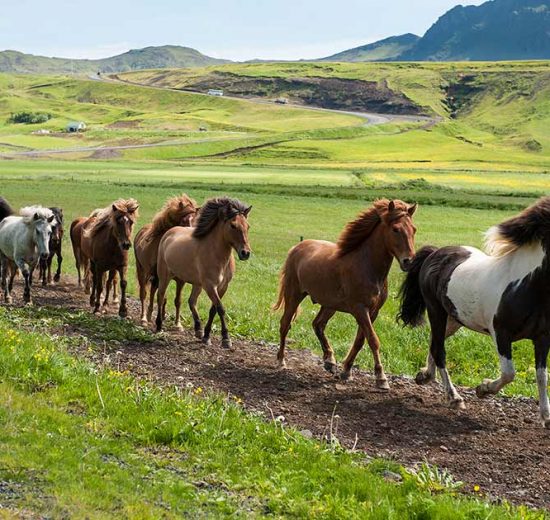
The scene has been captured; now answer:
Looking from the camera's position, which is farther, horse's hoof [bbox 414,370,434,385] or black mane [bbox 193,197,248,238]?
black mane [bbox 193,197,248,238]

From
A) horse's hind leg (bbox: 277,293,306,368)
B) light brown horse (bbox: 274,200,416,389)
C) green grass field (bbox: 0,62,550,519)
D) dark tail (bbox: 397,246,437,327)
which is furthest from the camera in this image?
horse's hind leg (bbox: 277,293,306,368)

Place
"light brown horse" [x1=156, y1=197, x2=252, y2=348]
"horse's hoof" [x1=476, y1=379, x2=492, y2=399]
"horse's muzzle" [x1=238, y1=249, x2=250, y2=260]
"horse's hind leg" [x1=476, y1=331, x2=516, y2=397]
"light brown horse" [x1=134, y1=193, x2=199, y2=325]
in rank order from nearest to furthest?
"horse's hind leg" [x1=476, y1=331, x2=516, y2=397] < "horse's hoof" [x1=476, y1=379, x2=492, y2=399] < "horse's muzzle" [x1=238, y1=249, x2=250, y2=260] < "light brown horse" [x1=156, y1=197, x2=252, y2=348] < "light brown horse" [x1=134, y1=193, x2=199, y2=325]

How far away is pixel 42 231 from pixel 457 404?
11439 millimetres

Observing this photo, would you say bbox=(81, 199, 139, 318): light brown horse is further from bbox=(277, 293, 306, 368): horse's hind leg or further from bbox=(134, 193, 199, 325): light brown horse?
bbox=(277, 293, 306, 368): horse's hind leg

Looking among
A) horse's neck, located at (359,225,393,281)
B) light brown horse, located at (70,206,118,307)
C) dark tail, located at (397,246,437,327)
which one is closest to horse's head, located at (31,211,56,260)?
light brown horse, located at (70,206,118,307)

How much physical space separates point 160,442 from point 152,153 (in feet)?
328

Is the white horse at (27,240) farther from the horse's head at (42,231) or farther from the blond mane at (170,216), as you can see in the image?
the blond mane at (170,216)

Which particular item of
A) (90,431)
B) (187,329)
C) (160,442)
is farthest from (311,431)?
(187,329)

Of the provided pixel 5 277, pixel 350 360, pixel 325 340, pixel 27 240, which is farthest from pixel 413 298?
pixel 5 277

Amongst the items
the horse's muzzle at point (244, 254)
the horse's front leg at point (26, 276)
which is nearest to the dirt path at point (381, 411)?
the horse's muzzle at point (244, 254)

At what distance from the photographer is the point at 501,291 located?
10133 mm

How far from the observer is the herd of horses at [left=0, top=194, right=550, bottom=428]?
9938 mm

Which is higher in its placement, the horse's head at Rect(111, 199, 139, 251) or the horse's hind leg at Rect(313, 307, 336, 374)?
the horse's head at Rect(111, 199, 139, 251)

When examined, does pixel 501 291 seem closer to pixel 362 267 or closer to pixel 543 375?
pixel 543 375
